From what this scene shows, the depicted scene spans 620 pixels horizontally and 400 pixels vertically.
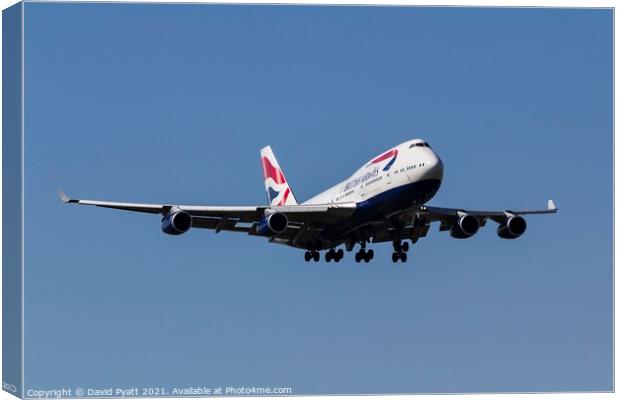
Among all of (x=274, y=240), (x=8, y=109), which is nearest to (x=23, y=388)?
(x=8, y=109)

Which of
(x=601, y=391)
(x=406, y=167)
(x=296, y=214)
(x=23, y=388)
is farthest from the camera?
(x=296, y=214)

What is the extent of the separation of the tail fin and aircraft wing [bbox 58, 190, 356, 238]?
1100 centimetres

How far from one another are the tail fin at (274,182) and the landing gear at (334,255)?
7.61m

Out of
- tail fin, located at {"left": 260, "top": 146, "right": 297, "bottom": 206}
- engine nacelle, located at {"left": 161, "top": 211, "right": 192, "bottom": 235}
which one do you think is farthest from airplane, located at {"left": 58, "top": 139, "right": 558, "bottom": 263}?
tail fin, located at {"left": 260, "top": 146, "right": 297, "bottom": 206}

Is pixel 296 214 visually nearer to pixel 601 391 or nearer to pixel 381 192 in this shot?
pixel 381 192

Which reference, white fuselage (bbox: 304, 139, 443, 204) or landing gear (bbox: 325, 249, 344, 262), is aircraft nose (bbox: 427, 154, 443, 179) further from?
landing gear (bbox: 325, 249, 344, 262)

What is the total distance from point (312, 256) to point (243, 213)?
18.7ft

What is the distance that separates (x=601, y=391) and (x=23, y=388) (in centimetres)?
1827

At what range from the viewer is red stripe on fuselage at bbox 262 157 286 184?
68.4 m

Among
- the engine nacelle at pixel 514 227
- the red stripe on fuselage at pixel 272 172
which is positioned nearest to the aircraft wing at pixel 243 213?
the engine nacelle at pixel 514 227

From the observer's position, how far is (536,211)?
56.3m

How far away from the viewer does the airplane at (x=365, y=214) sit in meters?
49.1

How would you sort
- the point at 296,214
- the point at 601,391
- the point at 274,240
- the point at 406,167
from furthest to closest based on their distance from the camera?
the point at 274,240
the point at 296,214
the point at 406,167
the point at 601,391

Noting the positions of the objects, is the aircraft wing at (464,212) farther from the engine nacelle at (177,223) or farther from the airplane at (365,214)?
the engine nacelle at (177,223)
